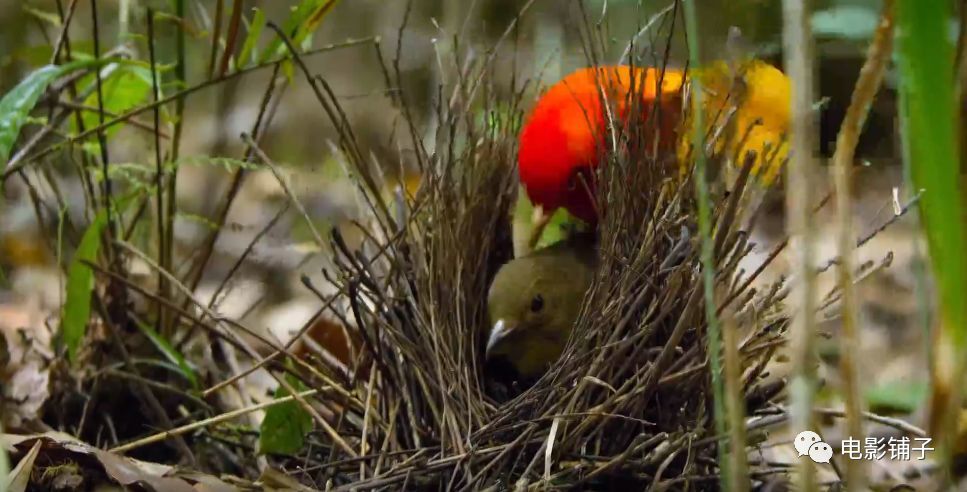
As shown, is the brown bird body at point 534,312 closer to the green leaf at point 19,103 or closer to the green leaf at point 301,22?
the green leaf at point 301,22

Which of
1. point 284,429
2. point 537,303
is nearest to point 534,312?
point 537,303

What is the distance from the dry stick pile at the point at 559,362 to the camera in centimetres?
88

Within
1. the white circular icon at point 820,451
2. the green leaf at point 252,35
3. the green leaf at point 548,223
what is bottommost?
the white circular icon at point 820,451

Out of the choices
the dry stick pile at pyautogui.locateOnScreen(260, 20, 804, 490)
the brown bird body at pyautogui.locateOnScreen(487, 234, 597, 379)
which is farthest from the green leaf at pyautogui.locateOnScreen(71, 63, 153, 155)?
the brown bird body at pyautogui.locateOnScreen(487, 234, 597, 379)

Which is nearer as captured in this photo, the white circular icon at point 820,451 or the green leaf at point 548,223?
the white circular icon at point 820,451

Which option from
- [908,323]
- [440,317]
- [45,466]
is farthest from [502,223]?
[908,323]

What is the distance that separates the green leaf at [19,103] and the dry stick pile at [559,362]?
317 mm

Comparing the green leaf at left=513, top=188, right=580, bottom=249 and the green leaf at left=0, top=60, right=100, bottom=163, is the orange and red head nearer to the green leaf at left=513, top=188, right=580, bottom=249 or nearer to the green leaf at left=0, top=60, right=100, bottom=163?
the green leaf at left=513, top=188, right=580, bottom=249

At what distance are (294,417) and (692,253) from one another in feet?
1.69

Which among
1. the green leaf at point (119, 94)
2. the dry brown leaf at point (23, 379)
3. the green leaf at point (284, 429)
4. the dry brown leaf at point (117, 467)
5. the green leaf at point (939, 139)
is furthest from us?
the green leaf at point (119, 94)

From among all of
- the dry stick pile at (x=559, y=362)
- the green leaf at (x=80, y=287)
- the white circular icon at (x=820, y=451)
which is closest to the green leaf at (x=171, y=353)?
the green leaf at (x=80, y=287)

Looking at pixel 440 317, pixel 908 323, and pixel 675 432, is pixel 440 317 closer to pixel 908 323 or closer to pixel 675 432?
pixel 675 432

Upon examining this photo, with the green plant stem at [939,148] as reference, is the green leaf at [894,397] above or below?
below

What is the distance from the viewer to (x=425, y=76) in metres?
1.25
